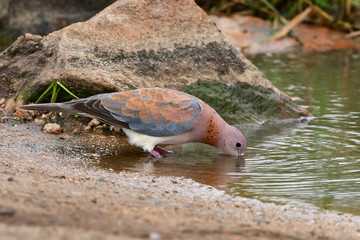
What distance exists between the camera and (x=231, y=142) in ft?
21.1

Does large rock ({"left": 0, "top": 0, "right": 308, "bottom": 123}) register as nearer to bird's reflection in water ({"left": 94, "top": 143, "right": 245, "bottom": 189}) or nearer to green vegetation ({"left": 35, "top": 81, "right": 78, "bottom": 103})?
green vegetation ({"left": 35, "top": 81, "right": 78, "bottom": 103})

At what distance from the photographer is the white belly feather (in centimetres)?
633

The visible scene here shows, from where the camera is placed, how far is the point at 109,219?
348 centimetres

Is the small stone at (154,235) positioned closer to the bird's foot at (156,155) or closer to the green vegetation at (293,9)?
the bird's foot at (156,155)

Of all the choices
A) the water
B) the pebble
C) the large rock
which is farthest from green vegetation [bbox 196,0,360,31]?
the pebble

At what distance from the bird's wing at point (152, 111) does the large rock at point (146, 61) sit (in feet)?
2.00

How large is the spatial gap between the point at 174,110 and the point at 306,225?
236 cm

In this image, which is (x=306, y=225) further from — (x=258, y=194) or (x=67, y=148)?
(x=67, y=148)

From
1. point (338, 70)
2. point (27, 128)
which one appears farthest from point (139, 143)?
point (338, 70)

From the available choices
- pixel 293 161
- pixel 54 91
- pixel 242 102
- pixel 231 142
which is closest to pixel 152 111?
pixel 231 142

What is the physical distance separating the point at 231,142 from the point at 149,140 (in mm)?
734

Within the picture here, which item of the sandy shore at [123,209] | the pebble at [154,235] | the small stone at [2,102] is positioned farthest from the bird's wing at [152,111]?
the pebble at [154,235]

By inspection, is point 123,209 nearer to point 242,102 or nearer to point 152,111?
point 152,111

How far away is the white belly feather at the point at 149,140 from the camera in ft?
20.8
